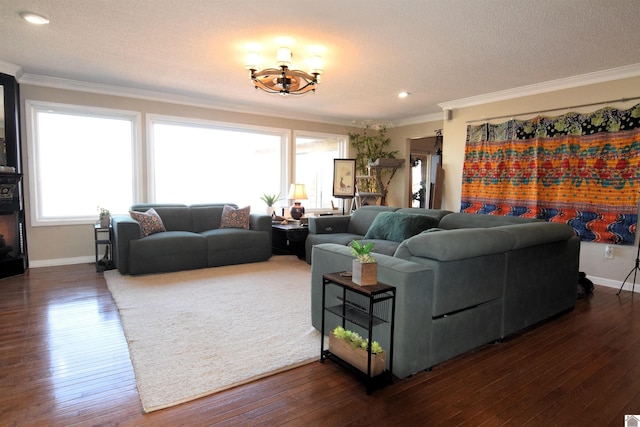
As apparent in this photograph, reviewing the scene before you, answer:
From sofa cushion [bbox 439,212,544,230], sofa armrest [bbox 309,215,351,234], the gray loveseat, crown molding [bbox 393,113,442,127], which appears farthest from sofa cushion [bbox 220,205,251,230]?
crown molding [bbox 393,113,442,127]

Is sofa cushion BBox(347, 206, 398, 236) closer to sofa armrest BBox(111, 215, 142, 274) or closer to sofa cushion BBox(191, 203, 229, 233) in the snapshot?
sofa cushion BBox(191, 203, 229, 233)

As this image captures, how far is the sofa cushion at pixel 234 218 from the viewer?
17.3ft

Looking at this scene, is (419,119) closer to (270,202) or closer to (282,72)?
(270,202)

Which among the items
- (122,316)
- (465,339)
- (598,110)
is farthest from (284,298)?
(598,110)

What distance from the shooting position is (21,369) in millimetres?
2154

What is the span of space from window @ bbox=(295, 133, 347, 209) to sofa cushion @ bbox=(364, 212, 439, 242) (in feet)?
9.44

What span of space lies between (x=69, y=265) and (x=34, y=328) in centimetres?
235

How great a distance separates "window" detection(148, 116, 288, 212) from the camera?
5508mm

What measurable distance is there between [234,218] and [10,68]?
3074mm

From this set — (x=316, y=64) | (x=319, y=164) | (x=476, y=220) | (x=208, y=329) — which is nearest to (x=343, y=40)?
(x=316, y=64)

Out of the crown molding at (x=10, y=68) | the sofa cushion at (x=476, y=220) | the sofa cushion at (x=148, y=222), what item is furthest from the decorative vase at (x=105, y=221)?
the sofa cushion at (x=476, y=220)

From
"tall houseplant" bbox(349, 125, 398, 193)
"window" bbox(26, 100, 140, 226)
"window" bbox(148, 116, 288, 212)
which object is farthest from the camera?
"tall houseplant" bbox(349, 125, 398, 193)

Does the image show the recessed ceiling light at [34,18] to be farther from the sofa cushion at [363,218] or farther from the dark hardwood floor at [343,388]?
the sofa cushion at [363,218]

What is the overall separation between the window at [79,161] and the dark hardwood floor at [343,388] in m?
2.40
